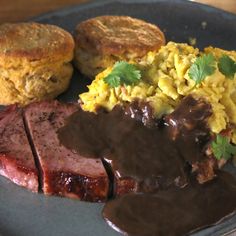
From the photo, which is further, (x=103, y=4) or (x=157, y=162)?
(x=103, y=4)

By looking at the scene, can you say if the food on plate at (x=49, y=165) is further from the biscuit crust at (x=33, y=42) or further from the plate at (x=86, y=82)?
the biscuit crust at (x=33, y=42)

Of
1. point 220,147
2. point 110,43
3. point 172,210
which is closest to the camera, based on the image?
point 172,210

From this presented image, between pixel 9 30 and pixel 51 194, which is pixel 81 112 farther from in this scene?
pixel 9 30

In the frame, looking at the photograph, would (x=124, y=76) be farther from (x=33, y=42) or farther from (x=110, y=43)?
(x=33, y=42)

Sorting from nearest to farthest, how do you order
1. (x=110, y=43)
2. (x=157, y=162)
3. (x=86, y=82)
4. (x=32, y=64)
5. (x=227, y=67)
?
1. (x=157, y=162)
2. (x=227, y=67)
3. (x=32, y=64)
4. (x=110, y=43)
5. (x=86, y=82)

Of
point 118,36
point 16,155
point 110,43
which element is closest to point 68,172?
point 16,155

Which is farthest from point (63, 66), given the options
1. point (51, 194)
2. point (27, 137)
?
point (51, 194)

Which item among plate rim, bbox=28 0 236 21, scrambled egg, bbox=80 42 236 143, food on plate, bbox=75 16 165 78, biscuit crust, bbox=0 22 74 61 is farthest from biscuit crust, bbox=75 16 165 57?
plate rim, bbox=28 0 236 21
